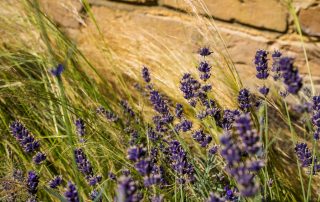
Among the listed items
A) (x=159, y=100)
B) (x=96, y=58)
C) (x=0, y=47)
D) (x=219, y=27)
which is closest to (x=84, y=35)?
(x=96, y=58)

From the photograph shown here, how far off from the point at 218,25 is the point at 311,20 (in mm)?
479

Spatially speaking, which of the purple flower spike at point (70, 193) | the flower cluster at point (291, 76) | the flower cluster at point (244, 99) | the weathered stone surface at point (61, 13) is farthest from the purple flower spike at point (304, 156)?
the weathered stone surface at point (61, 13)

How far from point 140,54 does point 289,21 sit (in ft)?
2.65

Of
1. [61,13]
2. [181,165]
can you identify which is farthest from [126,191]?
[61,13]

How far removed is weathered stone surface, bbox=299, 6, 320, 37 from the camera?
2537 mm

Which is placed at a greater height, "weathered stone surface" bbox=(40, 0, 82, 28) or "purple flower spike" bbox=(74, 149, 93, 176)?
"weathered stone surface" bbox=(40, 0, 82, 28)

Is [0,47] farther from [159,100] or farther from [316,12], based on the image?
[316,12]

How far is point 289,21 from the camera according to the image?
2619mm

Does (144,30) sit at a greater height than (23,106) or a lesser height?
greater

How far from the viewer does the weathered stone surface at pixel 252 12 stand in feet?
8.63

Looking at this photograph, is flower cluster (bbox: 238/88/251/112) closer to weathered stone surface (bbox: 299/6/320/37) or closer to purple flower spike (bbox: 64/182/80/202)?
weathered stone surface (bbox: 299/6/320/37)

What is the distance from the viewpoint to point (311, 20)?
2553 millimetres

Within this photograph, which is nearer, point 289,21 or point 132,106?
point 289,21

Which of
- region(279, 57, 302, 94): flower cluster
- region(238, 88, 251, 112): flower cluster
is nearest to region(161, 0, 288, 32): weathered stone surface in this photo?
region(238, 88, 251, 112): flower cluster
